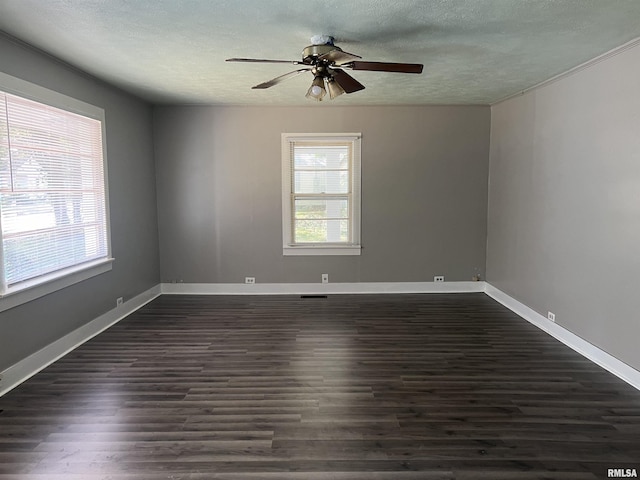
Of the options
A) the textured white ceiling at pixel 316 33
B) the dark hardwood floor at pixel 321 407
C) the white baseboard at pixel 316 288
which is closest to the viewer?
the dark hardwood floor at pixel 321 407

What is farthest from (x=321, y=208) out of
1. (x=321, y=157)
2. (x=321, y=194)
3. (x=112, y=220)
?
(x=112, y=220)

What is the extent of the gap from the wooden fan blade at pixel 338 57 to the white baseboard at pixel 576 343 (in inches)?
121

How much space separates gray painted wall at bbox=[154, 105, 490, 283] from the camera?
5.35 meters

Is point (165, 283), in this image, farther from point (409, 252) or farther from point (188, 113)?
point (409, 252)

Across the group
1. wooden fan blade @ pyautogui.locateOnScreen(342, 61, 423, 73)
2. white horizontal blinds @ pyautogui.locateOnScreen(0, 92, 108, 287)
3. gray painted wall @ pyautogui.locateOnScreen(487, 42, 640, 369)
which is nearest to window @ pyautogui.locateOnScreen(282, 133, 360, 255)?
gray painted wall @ pyautogui.locateOnScreen(487, 42, 640, 369)

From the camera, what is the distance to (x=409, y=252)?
→ 555 cm

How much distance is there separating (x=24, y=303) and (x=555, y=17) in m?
4.23

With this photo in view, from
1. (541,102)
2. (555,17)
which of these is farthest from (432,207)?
(555,17)

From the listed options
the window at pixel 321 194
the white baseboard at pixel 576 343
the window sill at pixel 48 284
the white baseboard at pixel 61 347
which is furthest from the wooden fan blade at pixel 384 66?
the white baseboard at pixel 61 347

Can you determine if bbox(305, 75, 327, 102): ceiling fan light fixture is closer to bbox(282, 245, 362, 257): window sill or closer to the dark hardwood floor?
the dark hardwood floor

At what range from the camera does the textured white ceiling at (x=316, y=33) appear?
7.61ft

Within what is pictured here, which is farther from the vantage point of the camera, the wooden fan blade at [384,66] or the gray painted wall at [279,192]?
the gray painted wall at [279,192]

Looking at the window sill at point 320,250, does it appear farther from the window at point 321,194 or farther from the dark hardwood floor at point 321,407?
the dark hardwood floor at point 321,407

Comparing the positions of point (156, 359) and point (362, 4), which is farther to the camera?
point (156, 359)
